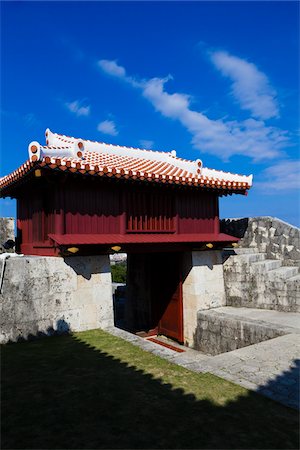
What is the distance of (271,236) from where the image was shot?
40.5 ft

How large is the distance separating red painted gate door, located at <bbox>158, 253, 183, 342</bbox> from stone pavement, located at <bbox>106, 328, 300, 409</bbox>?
167 inches

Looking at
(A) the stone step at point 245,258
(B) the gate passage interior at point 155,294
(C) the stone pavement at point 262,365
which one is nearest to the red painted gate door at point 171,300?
(B) the gate passage interior at point 155,294

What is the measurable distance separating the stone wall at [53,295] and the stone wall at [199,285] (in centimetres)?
322

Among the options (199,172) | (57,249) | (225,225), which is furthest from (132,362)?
(225,225)

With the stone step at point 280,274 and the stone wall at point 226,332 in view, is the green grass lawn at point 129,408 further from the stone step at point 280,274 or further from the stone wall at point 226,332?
the stone step at point 280,274

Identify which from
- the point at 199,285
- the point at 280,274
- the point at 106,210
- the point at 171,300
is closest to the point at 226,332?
the point at 199,285

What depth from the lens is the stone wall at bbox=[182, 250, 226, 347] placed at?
35.5 feet

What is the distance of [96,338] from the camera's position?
761 centimetres

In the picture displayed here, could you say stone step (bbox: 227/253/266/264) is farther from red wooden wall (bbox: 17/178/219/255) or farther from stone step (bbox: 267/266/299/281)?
red wooden wall (bbox: 17/178/219/255)

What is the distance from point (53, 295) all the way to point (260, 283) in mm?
6235

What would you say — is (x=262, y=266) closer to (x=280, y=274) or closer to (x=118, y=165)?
(x=280, y=274)

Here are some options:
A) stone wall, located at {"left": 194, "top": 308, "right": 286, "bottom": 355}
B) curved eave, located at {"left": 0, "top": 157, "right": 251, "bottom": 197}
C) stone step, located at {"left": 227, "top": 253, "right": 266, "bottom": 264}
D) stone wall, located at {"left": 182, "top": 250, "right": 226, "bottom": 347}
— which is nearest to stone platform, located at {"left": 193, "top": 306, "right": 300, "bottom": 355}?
stone wall, located at {"left": 194, "top": 308, "right": 286, "bottom": 355}

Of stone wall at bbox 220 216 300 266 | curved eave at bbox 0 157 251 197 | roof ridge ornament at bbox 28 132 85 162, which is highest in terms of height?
roof ridge ornament at bbox 28 132 85 162

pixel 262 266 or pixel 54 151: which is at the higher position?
pixel 54 151
